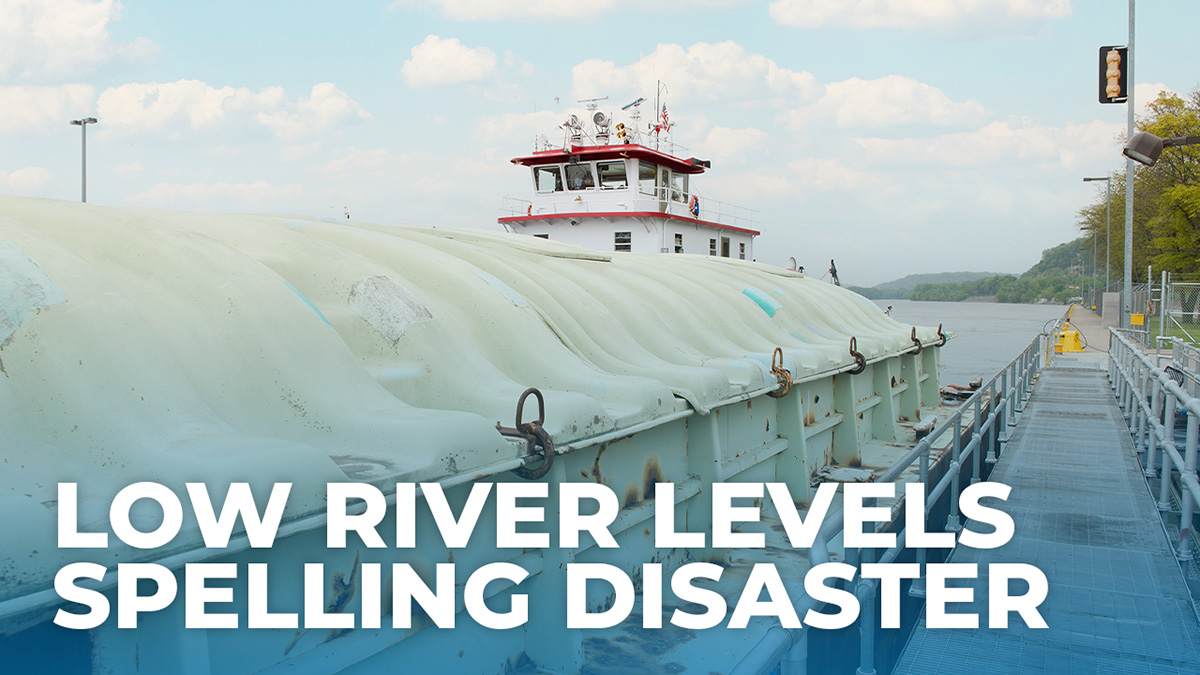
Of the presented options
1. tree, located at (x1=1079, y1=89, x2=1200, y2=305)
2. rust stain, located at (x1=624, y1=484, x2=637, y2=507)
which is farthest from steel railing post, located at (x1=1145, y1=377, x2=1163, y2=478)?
tree, located at (x1=1079, y1=89, x2=1200, y2=305)

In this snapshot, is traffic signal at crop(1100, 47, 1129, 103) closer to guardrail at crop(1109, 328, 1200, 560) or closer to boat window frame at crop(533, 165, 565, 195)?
guardrail at crop(1109, 328, 1200, 560)

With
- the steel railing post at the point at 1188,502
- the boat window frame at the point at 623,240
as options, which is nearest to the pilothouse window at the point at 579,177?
the boat window frame at the point at 623,240

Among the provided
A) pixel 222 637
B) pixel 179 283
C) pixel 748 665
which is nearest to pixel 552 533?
pixel 222 637

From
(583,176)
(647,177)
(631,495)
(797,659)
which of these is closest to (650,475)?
(631,495)

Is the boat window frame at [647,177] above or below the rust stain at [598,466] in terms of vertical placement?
above

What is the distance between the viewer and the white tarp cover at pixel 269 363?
9.00 ft

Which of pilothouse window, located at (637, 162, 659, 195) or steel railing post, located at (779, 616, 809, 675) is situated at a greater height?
pilothouse window, located at (637, 162, 659, 195)

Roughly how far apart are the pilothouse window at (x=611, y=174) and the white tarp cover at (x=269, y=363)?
41.8 feet

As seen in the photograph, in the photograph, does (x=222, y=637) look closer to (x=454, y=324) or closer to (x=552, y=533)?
(x=552, y=533)

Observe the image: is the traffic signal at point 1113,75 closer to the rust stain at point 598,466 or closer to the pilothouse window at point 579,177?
the pilothouse window at point 579,177

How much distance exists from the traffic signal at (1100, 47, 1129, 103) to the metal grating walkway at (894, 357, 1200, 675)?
260 inches

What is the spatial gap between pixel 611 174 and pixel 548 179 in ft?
4.53

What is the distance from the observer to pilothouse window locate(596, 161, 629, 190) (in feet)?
63.7

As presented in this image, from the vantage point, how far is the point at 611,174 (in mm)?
19719
